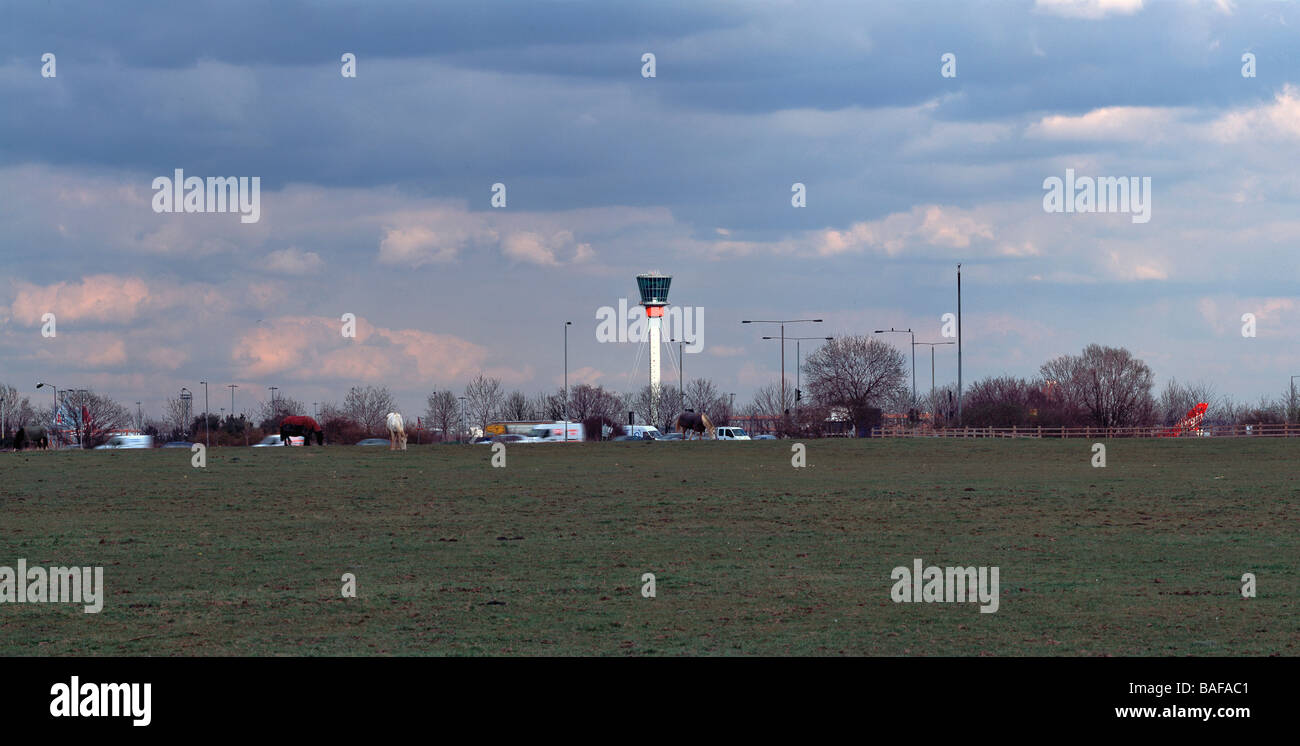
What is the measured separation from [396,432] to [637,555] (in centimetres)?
4126

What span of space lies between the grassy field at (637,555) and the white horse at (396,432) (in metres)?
9.57

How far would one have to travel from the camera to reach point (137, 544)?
2877cm

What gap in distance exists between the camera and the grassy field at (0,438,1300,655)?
56.1 feet

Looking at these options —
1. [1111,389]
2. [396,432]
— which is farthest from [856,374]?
[396,432]

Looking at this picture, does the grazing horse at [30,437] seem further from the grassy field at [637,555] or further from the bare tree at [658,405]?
the bare tree at [658,405]

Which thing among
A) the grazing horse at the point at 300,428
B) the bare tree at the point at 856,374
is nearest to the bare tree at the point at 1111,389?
the bare tree at the point at 856,374

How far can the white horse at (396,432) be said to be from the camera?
65.1 meters

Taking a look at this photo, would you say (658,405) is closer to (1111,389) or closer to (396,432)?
(1111,389)

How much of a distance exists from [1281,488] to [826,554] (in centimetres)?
2306

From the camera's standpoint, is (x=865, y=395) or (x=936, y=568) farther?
(x=865, y=395)
